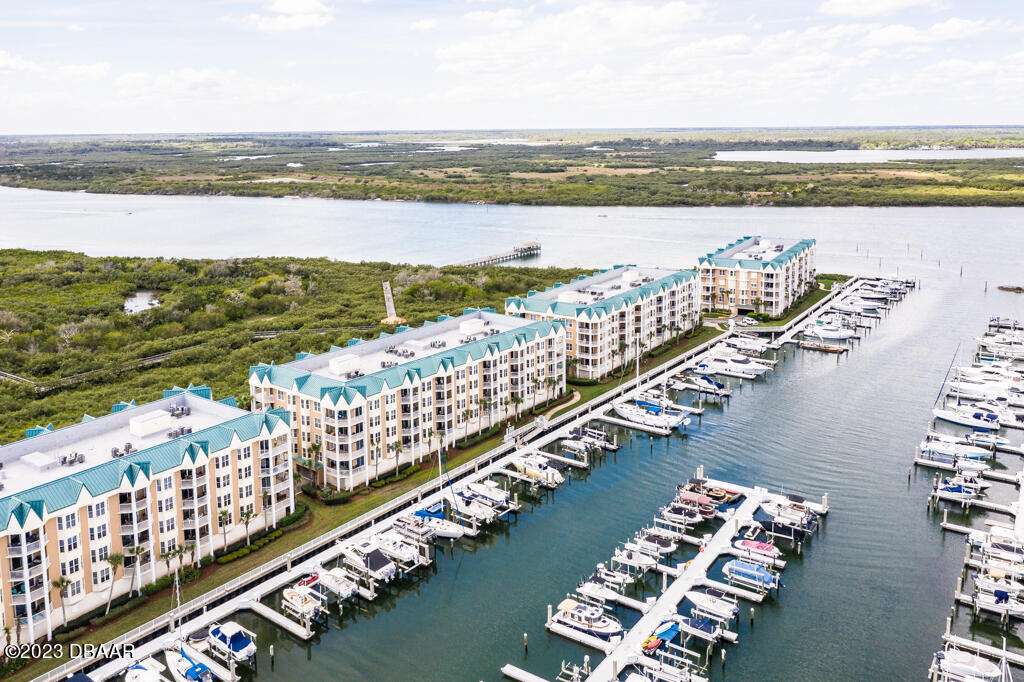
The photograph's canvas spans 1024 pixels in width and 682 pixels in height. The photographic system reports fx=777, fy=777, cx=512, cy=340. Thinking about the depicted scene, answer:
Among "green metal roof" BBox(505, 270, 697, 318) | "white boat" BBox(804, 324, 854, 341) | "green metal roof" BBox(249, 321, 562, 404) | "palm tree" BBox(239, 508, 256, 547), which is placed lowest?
"palm tree" BBox(239, 508, 256, 547)

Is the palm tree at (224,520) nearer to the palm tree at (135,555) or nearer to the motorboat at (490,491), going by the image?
the palm tree at (135,555)

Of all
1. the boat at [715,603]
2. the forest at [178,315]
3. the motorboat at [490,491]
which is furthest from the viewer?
the forest at [178,315]

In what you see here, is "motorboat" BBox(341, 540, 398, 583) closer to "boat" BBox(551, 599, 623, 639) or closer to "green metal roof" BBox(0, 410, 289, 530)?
"green metal roof" BBox(0, 410, 289, 530)

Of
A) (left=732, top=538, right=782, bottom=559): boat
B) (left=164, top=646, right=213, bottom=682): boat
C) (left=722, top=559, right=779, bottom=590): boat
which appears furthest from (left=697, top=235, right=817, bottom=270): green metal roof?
(left=164, top=646, right=213, bottom=682): boat

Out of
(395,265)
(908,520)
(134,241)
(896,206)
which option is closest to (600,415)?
(908,520)

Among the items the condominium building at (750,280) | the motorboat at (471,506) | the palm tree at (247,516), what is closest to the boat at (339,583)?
the palm tree at (247,516)
